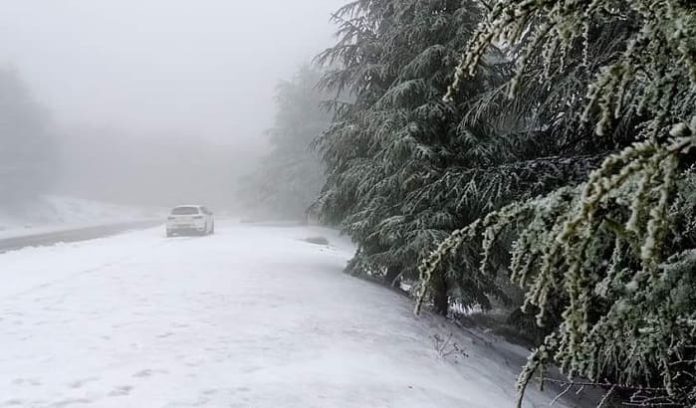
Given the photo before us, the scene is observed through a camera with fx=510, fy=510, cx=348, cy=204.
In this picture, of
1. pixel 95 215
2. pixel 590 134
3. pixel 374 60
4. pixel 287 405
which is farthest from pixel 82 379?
pixel 95 215

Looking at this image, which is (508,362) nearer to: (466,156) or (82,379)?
(466,156)

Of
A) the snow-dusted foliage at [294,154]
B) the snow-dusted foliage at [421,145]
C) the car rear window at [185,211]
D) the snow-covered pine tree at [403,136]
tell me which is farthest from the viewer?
the snow-dusted foliage at [294,154]

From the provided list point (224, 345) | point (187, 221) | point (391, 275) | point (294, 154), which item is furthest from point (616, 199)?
point (294, 154)

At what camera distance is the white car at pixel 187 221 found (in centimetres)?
2372

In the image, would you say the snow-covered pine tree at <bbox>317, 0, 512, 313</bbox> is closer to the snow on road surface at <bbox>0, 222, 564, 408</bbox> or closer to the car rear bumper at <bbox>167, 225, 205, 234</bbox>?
the snow on road surface at <bbox>0, 222, 564, 408</bbox>

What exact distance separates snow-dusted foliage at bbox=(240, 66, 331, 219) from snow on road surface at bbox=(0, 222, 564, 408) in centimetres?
2219

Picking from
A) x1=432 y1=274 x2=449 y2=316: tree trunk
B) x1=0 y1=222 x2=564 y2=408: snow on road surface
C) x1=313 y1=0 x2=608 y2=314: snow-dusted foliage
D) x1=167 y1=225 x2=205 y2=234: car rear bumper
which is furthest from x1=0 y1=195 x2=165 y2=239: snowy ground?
x1=432 y1=274 x2=449 y2=316: tree trunk

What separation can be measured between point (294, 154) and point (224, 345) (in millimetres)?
29628

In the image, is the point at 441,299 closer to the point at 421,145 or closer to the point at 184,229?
the point at 421,145

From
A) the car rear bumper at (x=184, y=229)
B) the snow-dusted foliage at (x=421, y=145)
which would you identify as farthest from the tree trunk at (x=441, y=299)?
the car rear bumper at (x=184, y=229)

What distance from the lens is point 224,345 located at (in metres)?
6.45

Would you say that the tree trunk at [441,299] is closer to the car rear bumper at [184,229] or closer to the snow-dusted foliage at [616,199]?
the snow-dusted foliage at [616,199]

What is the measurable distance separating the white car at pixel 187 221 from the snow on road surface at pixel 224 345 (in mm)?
12165

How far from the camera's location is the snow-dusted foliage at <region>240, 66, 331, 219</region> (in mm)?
33562
